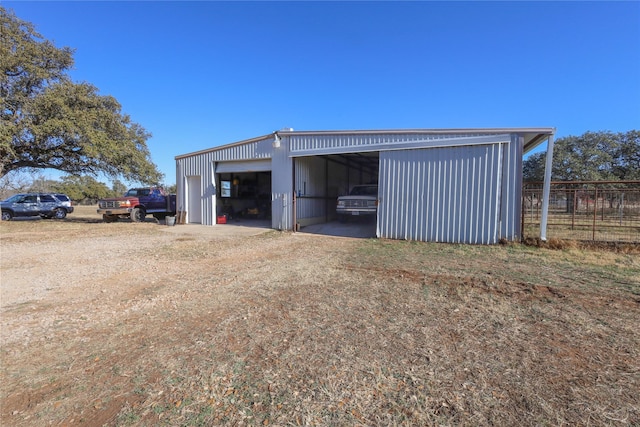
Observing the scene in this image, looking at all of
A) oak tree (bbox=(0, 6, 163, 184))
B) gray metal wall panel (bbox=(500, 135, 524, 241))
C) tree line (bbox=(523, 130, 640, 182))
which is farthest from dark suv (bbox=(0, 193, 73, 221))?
tree line (bbox=(523, 130, 640, 182))

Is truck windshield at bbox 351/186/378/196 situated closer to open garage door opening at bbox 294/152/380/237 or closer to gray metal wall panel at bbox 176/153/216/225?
open garage door opening at bbox 294/152/380/237

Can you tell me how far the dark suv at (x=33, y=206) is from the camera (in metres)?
19.0

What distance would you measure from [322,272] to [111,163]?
15487mm

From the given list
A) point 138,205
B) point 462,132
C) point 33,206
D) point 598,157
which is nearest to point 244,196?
point 138,205

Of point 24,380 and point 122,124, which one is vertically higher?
point 122,124

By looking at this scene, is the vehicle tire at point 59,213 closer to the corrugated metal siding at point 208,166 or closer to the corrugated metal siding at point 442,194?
the corrugated metal siding at point 208,166

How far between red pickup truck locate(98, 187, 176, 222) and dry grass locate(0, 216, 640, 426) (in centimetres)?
1340

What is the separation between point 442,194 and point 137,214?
16.2 m

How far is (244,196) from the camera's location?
737 inches

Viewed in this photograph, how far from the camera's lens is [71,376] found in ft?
8.18

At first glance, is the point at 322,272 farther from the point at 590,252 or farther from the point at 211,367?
the point at 590,252

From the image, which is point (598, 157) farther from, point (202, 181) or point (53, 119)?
point (53, 119)

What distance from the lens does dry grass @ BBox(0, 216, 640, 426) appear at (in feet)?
6.86

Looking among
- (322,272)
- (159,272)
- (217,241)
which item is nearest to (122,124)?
→ (217,241)
